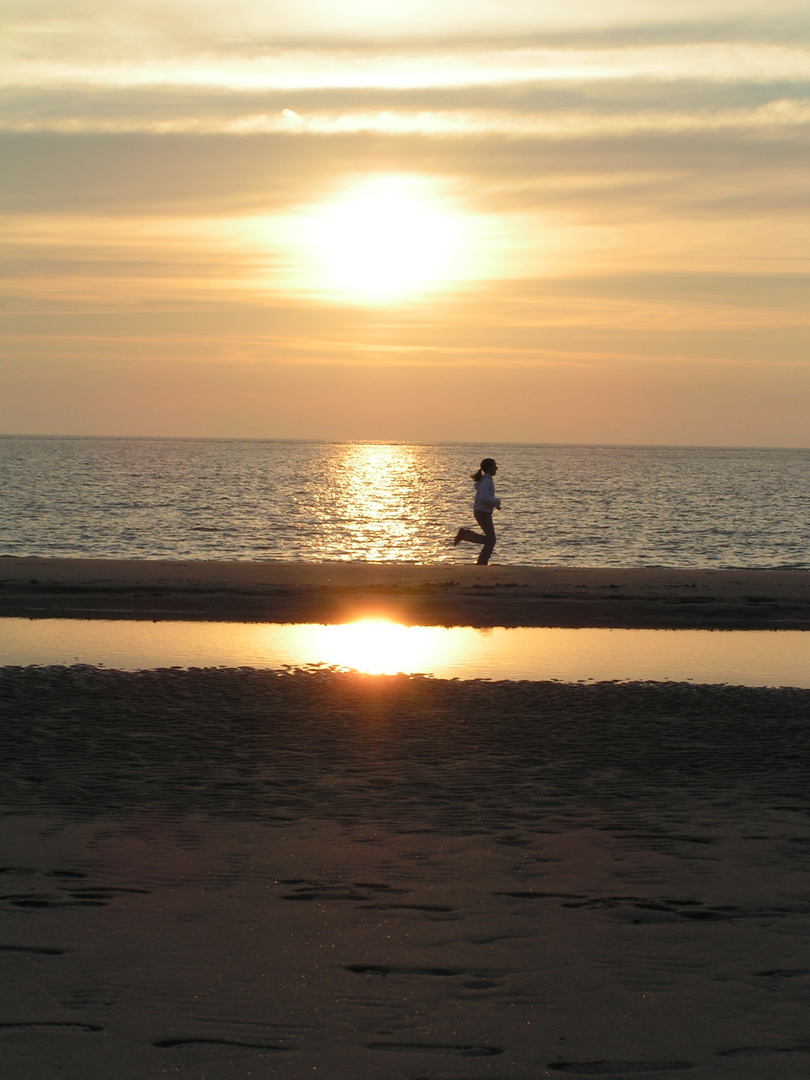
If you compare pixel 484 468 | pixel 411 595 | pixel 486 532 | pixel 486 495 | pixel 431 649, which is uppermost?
pixel 484 468

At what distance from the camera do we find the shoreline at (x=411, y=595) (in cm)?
1573

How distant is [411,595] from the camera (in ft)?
56.0

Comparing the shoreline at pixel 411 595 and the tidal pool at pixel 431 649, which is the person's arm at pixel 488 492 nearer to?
the shoreline at pixel 411 595

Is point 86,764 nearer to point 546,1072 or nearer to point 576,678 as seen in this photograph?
point 546,1072

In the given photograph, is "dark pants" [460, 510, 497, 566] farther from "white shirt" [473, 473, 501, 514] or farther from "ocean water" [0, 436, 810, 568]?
"ocean water" [0, 436, 810, 568]

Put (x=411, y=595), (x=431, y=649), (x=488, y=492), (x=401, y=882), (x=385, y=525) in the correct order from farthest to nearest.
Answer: (x=385, y=525) → (x=488, y=492) → (x=411, y=595) → (x=431, y=649) → (x=401, y=882)

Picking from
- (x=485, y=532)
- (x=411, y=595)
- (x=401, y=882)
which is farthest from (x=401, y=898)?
(x=485, y=532)

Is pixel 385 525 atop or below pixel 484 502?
below

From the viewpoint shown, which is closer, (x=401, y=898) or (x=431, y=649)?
(x=401, y=898)

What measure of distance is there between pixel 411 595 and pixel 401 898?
40.4 ft

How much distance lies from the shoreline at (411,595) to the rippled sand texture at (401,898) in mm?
7237

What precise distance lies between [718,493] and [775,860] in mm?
76440

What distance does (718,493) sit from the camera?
258 feet

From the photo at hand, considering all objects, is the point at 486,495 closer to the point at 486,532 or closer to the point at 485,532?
the point at 485,532
